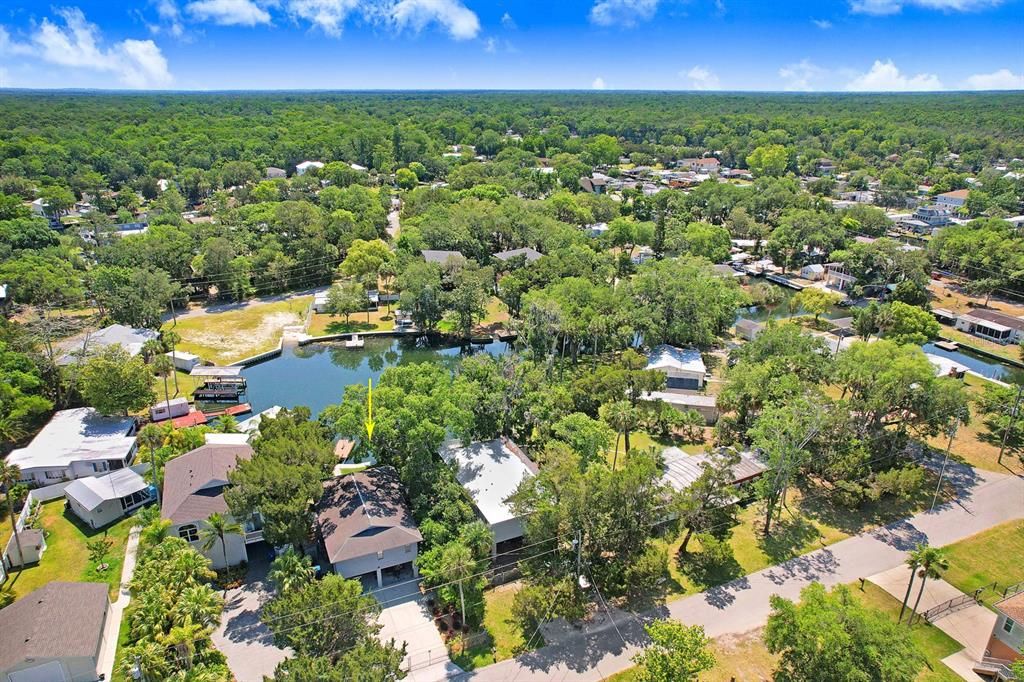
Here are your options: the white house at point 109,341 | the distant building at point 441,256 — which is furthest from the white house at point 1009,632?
the distant building at point 441,256

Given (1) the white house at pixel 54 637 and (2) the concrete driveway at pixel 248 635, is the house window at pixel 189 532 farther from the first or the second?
(1) the white house at pixel 54 637

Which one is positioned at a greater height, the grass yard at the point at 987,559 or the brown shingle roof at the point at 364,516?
the brown shingle roof at the point at 364,516

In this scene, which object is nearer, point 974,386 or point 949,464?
point 949,464

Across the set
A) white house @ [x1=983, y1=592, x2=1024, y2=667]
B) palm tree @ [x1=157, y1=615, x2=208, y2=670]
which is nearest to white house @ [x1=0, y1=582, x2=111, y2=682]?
palm tree @ [x1=157, y1=615, x2=208, y2=670]

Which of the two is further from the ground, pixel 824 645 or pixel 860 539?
pixel 824 645

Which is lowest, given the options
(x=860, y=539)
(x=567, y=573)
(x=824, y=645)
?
(x=860, y=539)

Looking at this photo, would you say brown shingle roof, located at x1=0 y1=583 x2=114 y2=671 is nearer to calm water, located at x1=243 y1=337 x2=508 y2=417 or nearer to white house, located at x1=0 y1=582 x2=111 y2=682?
white house, located at x1=0 y1=582 x2=111 y2=682

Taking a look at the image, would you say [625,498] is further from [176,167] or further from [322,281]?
A: [176,167]

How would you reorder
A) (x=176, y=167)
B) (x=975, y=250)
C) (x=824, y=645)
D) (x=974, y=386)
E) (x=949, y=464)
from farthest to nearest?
(x=176, y=167), (x=975, y=250), (x=974, y=386), (x=949, y=464), (x=824, y=645)

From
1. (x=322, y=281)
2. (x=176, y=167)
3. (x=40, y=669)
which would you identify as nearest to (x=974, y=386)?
(x=40, y=669)
